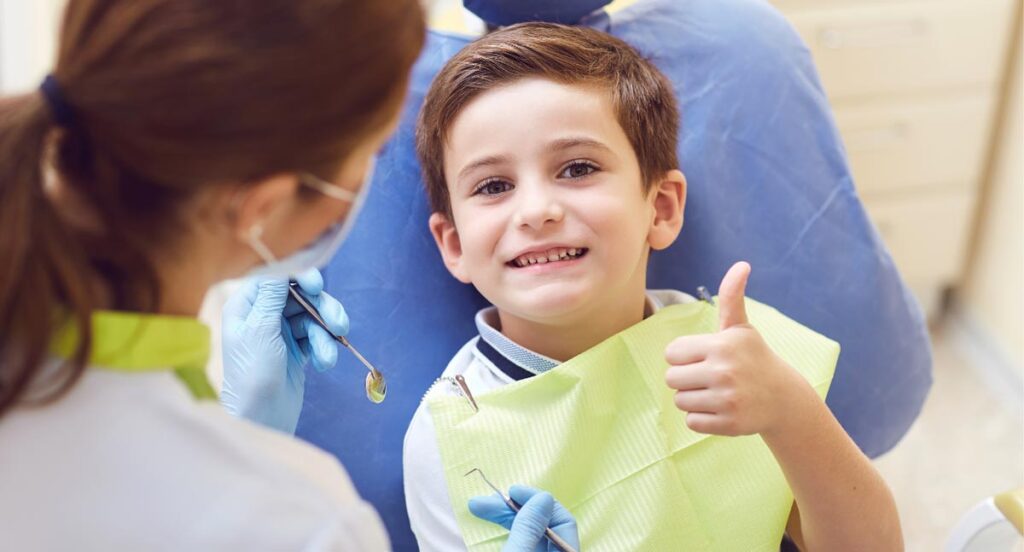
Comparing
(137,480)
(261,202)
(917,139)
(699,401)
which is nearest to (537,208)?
(699,401)

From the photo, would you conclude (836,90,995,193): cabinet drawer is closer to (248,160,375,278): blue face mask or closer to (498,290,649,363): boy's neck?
(498,290,649,363): boy's neck

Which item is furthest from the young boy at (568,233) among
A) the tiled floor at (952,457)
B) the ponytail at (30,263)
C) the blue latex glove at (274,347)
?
the tiled floor at (952,457)

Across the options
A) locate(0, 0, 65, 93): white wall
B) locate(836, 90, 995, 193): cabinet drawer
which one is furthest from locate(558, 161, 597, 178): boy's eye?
locate(0, 0, 65, 93): white wall

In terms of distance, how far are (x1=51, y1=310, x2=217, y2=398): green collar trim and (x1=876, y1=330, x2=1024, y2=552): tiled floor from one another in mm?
1601

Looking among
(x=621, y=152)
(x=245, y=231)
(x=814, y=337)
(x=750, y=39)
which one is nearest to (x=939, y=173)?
(x=750, y=39)

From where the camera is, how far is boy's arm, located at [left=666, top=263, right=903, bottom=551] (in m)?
0.98

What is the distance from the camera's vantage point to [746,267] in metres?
0.98

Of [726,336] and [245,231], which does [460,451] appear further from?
[245,231]

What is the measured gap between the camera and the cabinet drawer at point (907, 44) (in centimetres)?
230

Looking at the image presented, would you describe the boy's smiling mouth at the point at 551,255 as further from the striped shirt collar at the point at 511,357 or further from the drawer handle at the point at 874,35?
the drawer handle at the point at 874,35

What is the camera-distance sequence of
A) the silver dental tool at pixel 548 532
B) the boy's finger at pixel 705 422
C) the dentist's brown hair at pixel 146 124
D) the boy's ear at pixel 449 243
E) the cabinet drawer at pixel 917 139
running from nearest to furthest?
the dentist's brown hair at pixel 146 124, the boy's finger at pixel 705 422, the silver dental tool at pixel 548 532, the boy's ear at pixel 449 243, the cabinet drawer at pixel 917 139

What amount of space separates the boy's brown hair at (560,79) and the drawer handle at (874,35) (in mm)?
1130

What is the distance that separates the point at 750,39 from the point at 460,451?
68 centimetres

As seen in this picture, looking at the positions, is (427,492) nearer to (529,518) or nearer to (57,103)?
(529,518)
